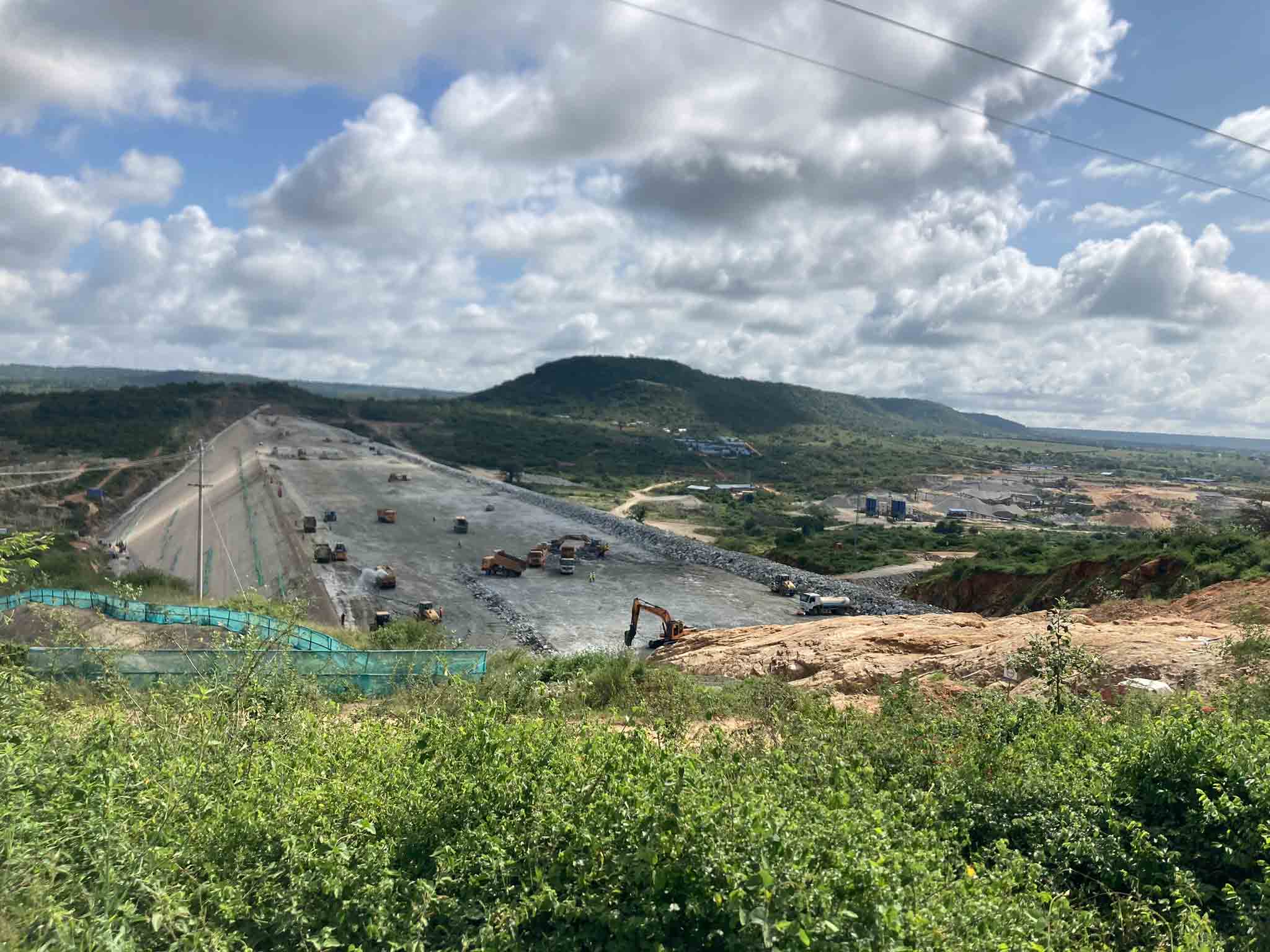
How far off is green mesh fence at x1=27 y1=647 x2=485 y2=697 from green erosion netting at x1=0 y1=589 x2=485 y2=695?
2 centimetres

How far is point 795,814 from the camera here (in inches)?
195

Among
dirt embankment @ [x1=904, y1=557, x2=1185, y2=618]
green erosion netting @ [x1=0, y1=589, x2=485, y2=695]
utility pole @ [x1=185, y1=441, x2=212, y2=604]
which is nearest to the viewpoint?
green erosion netting @ [x1=0, y1=589, x2=485, y2=695]

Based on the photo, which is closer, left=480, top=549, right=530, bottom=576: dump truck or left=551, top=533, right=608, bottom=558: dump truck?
left=480, top=549, right=530, bottom=576: dump truck

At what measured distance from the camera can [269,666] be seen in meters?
10.2

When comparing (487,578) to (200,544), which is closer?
(200,544)

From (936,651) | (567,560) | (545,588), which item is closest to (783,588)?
(567,560)

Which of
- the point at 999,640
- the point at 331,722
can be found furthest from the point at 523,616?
the point at 331,722

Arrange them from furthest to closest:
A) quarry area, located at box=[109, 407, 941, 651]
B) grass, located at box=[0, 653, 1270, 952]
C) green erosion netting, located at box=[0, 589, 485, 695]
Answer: quarry area, located at box=[109, 407, 941, 651], green erosion netting, located at box=[0, 589, 485, 695], grass, located at box=[0, 653, 1270, 952]

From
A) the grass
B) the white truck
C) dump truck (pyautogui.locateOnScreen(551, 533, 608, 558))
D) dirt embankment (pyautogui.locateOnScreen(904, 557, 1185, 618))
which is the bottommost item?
dump truck (pyautogui.locateOnScreen(551, 533, 608, 558))

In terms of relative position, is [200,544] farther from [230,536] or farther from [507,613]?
[230,536]

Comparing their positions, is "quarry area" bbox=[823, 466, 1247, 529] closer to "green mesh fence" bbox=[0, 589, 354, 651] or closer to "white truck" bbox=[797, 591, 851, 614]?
"white truck" bbox=[797, 591, 851, 614]

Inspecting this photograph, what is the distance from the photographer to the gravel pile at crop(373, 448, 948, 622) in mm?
34812

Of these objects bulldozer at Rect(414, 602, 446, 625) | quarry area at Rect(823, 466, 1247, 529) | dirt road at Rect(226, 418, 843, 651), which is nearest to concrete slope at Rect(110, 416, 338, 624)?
dirt road at Rect(226, 418, 843, 651)

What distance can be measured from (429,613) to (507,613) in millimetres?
4945
